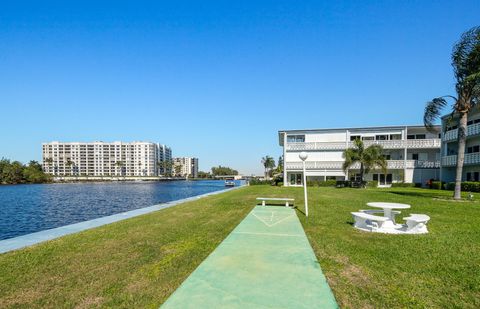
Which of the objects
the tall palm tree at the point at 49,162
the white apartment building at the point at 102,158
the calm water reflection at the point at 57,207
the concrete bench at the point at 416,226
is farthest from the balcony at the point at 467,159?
the tall palm tree at the point at 49,162

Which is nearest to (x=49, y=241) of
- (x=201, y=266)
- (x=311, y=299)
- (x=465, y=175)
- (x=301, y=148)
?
(x=201, y=266)

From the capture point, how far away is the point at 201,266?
535cm

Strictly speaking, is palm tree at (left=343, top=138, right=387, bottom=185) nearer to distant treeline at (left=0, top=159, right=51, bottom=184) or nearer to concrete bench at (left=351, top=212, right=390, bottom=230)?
concrete bench at (left=351, top=212, right=390, bottom=230)

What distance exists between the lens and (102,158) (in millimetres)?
182000

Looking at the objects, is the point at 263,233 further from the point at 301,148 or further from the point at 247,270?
the point at 301,148

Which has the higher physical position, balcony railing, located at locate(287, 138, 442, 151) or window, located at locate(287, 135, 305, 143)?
window, located at locate(287, 135, 305, 143)

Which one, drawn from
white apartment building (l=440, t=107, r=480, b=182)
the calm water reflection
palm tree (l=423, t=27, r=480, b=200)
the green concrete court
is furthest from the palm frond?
the calm water reflection

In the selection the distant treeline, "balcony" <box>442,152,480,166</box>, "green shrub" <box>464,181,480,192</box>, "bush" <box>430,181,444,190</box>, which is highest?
"balcony" <box>442,152,480,166</box>

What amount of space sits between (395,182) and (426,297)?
1561 inches

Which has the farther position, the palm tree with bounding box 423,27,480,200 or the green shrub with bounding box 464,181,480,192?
the green shrub with bounding box 464,181,480,192

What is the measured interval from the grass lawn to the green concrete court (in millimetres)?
250

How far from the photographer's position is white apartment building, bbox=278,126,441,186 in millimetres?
37844

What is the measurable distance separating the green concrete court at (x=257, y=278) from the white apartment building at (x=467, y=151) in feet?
100

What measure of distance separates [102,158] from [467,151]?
7774 inches
